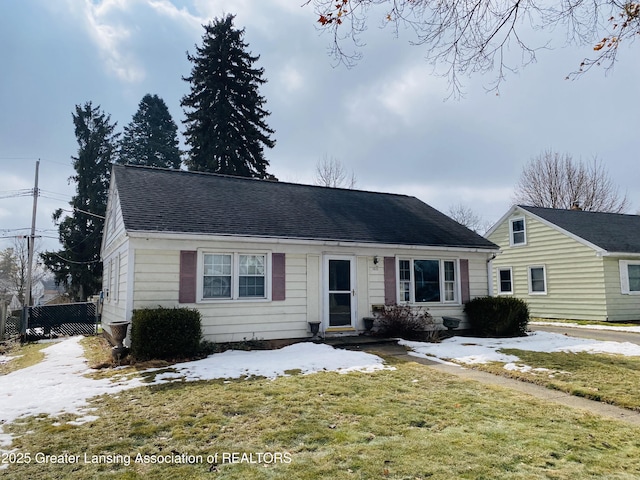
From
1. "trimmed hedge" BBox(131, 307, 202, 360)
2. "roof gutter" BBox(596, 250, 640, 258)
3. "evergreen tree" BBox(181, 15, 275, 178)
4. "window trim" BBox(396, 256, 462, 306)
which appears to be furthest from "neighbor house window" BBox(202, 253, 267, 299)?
"evergreen tree" BBox(181, 15, 275, 178)

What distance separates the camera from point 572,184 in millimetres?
29609

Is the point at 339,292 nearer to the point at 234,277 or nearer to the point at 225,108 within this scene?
the point at 234,277

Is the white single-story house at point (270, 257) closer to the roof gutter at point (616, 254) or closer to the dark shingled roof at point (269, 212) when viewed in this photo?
the dark shingled roof at point (269, 212)

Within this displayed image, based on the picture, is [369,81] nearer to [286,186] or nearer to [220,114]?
[286,186]

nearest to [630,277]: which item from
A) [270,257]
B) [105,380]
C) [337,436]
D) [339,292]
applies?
[339,292]

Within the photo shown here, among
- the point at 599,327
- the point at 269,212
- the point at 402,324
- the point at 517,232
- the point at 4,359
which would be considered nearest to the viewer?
the point at 4,359

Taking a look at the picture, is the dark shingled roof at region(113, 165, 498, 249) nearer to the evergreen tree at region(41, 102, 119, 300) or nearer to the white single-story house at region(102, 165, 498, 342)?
the white single-story house at region(102, 165, 498, 342)

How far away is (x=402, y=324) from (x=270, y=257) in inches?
159

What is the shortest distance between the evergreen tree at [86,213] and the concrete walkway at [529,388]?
21.6 meters

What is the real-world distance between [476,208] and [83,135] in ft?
119

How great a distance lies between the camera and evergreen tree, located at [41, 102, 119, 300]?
24969 mm

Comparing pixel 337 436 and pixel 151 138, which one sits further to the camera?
pixel 151 138

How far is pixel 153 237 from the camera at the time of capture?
899cm

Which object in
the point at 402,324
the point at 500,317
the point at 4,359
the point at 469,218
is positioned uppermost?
the point at 469,218
